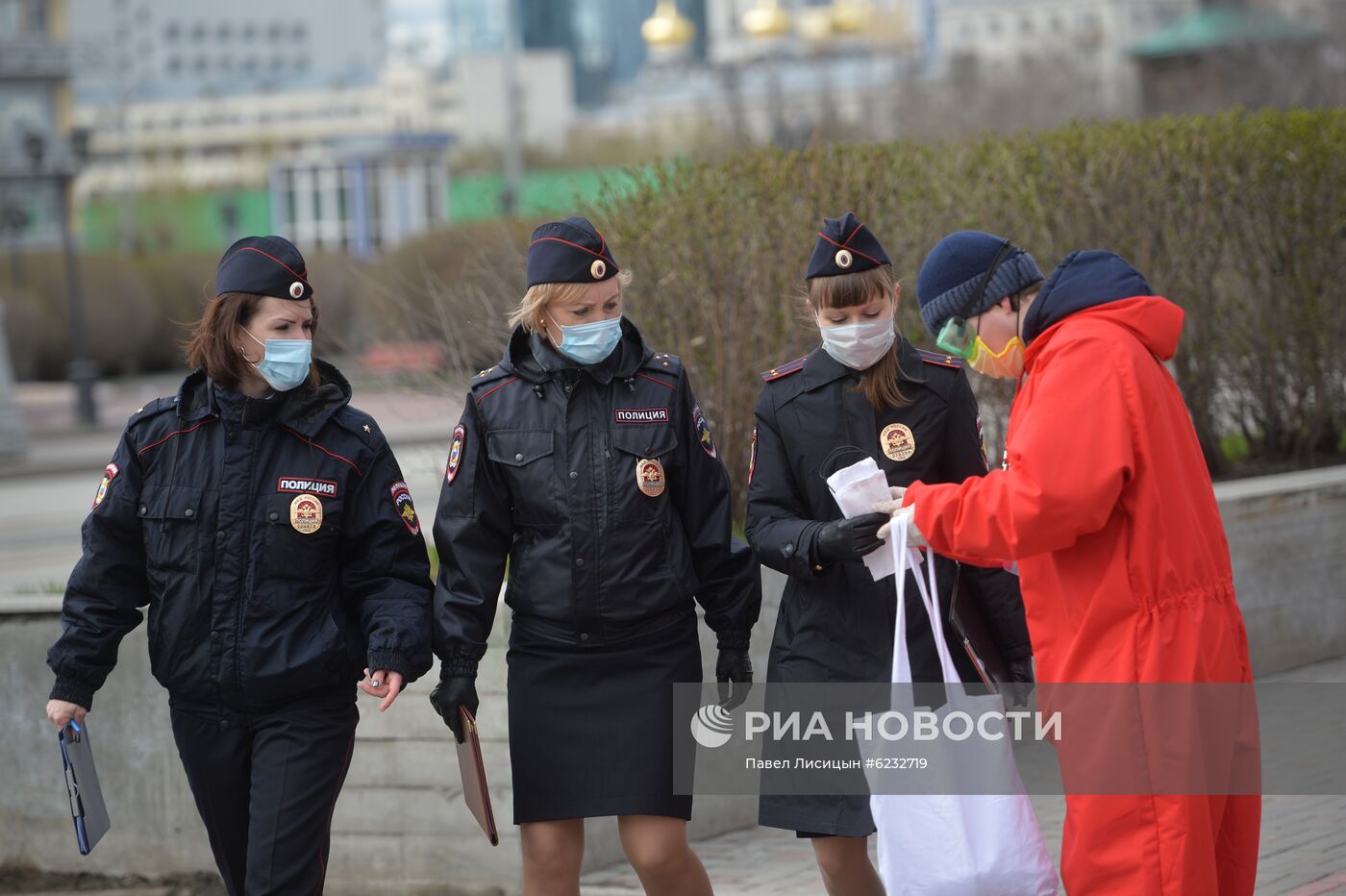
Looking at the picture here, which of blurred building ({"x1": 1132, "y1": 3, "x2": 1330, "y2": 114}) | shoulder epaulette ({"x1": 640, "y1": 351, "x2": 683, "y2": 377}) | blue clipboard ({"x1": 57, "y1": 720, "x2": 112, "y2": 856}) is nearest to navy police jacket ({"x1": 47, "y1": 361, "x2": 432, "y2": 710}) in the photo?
blue clipboard ({"x1": 57, "y1": 720, "x2": 112, "y2": 856})

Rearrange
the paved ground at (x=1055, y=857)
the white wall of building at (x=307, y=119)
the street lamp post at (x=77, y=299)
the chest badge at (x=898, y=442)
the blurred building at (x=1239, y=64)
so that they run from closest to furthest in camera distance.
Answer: the chest badge at (x=898, y=442) < the paved ground at (x=1055, y=857) < the street lamp post at (x=77, y=299) < the blurred building at (x=1239, y=64) < the white wall of building at (x=307, y=119)

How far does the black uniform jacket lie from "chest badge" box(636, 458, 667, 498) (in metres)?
0.28

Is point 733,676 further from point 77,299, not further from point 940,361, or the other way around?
point 77,299

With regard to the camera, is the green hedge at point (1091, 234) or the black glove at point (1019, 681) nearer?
the black glove at point (1019, 681)

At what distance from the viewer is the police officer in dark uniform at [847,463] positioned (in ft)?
14.0

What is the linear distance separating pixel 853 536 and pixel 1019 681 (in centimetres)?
61

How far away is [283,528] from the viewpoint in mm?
4188

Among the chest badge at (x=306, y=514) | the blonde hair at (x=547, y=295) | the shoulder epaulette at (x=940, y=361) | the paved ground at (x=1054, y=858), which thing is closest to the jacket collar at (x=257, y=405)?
the chest badge at (x=306, y=514)

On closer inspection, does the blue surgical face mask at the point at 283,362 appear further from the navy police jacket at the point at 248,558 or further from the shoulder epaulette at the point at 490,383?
the shoulder epaulette at the point at 490,383

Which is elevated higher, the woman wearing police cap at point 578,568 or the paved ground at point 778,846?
the woman wearing police cap at point 578,568

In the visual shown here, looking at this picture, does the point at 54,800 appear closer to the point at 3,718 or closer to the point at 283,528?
the point at 3,718

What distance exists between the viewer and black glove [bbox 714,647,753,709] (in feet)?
14.3

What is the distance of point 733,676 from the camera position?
4.38 metres

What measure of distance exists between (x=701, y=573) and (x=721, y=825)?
7.29ft
